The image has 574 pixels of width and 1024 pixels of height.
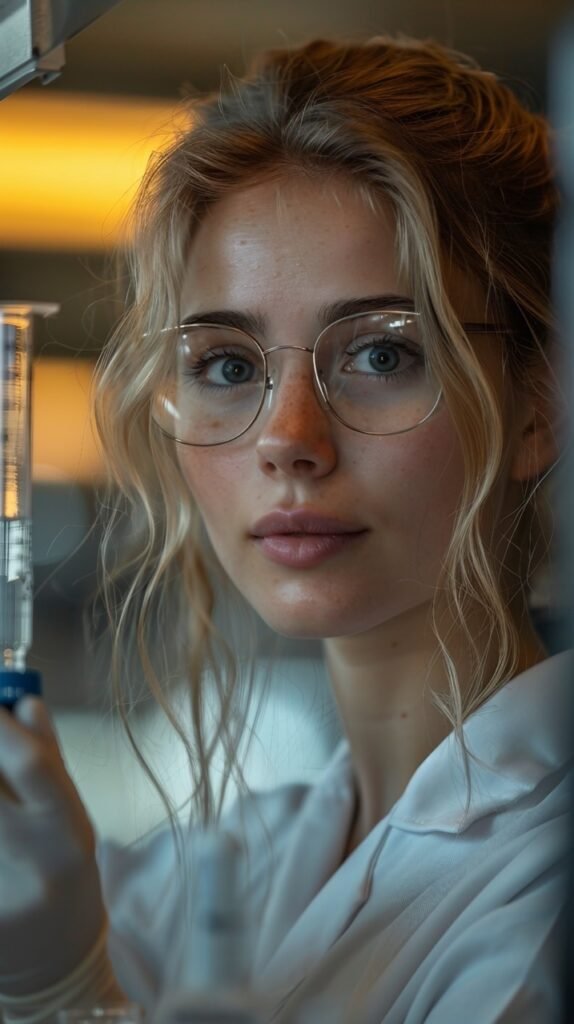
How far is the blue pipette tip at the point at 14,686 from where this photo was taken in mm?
1004

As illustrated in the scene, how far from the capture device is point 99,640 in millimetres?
1180

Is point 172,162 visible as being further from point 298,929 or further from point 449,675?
point 298,929

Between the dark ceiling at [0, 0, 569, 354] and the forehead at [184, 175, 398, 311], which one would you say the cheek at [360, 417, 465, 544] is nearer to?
the forehead at [184, 175, 398, 311]

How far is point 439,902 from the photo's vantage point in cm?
99

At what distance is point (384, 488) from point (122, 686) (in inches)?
13.1

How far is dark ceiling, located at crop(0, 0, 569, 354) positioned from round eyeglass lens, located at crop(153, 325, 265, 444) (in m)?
0.08

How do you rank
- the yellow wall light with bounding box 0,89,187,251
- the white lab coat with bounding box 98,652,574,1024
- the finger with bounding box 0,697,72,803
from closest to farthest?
1. the white lab coat with bounding box 98,652,574,1024
2. the finger with bounding box 0,697,72,803
3. the yellow wall light with bounding box 0,89,187,251

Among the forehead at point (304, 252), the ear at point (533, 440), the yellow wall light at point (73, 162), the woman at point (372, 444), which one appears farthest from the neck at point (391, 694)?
the yellow wall light at point (73, 162)

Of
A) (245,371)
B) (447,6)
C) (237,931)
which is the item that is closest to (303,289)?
(245,371)

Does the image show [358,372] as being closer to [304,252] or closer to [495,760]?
[304,252]

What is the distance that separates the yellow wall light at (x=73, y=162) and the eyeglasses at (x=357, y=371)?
157mm

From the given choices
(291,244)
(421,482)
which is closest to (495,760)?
(421,482)

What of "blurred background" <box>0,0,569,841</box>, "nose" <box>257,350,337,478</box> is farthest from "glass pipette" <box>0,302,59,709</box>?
"nose" <box>257,350,337,478</box>

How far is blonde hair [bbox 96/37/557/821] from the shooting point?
101 centimetres
